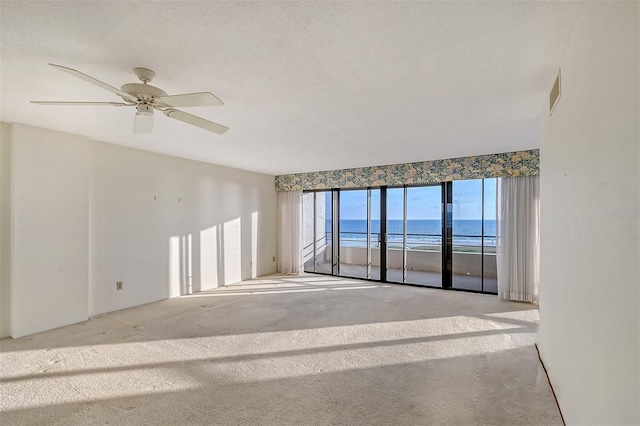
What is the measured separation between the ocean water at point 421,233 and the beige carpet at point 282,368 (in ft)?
7.88

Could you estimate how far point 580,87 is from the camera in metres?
1.62

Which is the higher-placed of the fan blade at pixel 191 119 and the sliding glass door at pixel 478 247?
the fan blade at pixel 191 119

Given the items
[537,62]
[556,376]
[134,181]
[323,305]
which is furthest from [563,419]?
[134,181]

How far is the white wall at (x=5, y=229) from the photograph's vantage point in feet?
10.8

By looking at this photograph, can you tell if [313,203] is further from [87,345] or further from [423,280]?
[87,345]

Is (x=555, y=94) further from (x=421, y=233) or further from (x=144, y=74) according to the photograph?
(x=421, y=233)

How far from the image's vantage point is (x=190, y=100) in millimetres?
2059

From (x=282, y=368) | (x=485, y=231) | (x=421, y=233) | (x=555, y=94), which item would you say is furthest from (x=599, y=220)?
(x=421, y=233)

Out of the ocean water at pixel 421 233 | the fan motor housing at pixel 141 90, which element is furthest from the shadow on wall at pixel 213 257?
the fan motor housing at pixel 141 90

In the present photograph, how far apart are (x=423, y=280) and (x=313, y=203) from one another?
320 centimetres

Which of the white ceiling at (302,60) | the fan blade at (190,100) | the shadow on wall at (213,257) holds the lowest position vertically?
the shadow on wall at (213,257)

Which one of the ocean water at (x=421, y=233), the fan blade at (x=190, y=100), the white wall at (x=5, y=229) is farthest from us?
the ocean water at (x=421, y=233)

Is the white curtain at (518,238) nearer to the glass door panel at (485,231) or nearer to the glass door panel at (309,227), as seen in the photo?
the glass door panel at (485,231)

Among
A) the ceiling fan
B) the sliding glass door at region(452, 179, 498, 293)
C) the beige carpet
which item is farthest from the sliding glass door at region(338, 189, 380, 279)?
the ceiling fan
